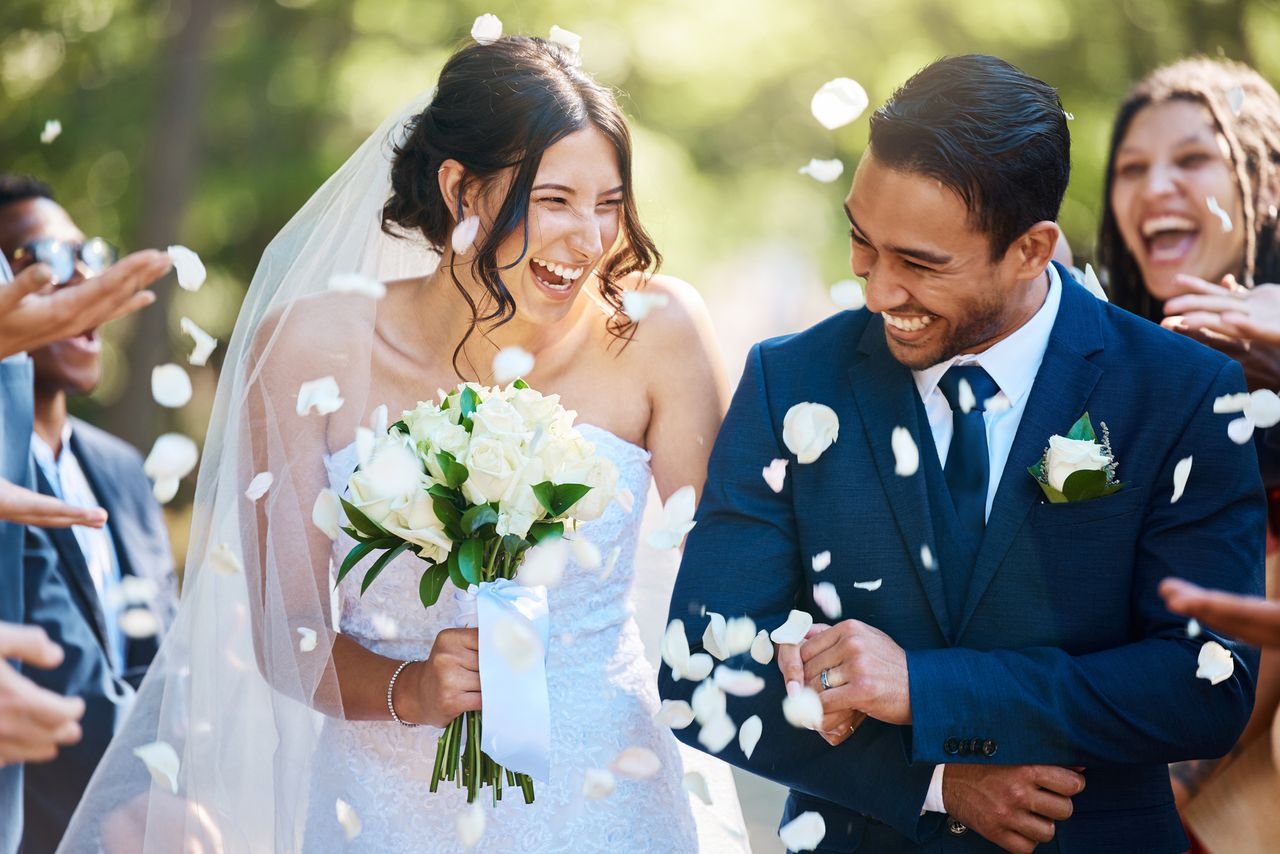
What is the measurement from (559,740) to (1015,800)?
1.09 metres

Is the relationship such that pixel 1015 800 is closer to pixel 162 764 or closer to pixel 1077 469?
pixel 1077 469

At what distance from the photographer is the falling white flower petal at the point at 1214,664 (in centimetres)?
268

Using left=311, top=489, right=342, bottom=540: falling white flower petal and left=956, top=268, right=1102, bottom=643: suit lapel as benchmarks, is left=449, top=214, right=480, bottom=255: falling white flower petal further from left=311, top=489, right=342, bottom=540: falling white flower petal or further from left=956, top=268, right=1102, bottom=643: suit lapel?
left=956, top=268, right=1102, bottom=643: suit lapel

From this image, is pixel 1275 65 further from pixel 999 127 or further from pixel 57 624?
pixel 57 624

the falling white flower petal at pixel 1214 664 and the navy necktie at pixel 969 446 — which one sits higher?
the navy necktie at pixel 969 446

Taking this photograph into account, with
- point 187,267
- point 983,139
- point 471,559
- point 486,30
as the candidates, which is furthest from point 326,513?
point 983,139

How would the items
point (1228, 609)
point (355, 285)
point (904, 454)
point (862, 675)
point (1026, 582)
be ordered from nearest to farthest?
point (1228, 609) < point (862, 675) < point (1026, 582) < point (904, 454) < point (355, 285)

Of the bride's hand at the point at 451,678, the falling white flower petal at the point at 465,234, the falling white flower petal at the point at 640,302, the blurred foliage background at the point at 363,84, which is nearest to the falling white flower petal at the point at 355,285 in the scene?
the falling white flower petal at the point at 465,234

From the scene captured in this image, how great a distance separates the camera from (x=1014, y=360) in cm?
297

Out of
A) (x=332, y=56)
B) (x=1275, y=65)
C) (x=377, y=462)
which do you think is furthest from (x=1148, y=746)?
(x=332, y=56)

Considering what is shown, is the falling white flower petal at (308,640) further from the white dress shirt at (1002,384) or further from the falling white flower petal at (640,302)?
the white dress shirt at (1002,384)

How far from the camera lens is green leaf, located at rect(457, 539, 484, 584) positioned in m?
2.73

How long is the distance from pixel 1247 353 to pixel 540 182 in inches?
72.9

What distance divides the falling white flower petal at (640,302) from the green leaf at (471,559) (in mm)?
965
